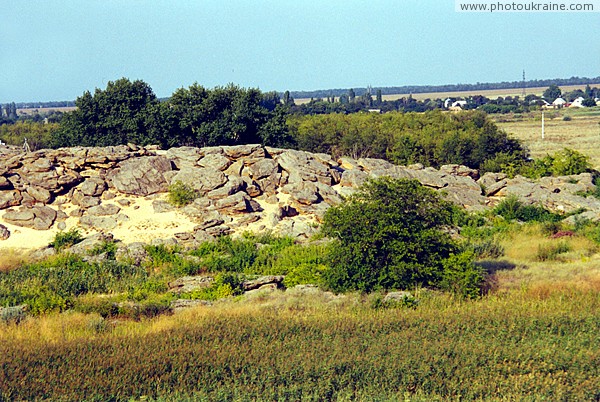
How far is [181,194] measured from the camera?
26359 mm

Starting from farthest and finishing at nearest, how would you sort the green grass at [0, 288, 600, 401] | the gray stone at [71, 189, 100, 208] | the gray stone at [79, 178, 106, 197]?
the gray stone at [79, 178, 106, 197]
the gray stone at [71, 189, 100, 208]
the green grass at [0, 288, 600, 401]

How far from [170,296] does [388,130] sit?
30.0 meters

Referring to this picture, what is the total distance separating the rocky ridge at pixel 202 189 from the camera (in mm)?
25359

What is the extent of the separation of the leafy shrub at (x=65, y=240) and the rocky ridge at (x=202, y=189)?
0.83m

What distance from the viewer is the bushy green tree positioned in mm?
17422

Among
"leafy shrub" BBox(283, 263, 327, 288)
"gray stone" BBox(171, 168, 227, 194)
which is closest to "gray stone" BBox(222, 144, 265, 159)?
"gray stone" BBox(171, 168, 227, 194)

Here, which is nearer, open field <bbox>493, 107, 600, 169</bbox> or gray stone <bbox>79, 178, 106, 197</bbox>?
gray stone <bbox>79, 178, 106, 197</bbox>

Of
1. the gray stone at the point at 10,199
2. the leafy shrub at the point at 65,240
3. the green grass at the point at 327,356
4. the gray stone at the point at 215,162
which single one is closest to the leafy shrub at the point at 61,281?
the leafy shrub at the point at 65,240

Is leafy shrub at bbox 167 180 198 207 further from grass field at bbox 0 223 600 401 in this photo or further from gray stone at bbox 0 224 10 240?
grass field at bbox 0 223 600 401

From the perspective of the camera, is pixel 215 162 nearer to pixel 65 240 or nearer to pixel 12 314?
pixel 65 240

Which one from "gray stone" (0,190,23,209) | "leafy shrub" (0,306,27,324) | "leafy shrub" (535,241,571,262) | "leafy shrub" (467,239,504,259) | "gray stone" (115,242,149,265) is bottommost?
A: "leafy shrub" (535,241,571,262)

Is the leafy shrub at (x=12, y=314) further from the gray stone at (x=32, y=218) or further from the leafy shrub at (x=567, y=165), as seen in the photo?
the leafy shrub at (x=567, y=165)

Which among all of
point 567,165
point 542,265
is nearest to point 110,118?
point 567,165

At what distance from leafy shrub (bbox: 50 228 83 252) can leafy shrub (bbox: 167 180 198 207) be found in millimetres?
3645
